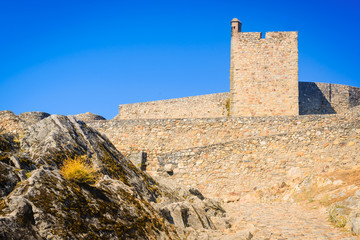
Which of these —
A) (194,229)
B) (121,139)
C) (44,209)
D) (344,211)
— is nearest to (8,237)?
(44,209)

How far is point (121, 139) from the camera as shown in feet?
64.7

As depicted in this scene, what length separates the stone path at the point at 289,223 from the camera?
22.1ft

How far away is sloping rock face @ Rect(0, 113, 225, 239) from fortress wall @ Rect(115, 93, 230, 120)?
2261cm

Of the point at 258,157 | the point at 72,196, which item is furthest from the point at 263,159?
the point at 72,196

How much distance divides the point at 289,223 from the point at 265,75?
17.3 meters

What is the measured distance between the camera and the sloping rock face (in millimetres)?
3756

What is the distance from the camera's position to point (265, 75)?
2439 centimetres

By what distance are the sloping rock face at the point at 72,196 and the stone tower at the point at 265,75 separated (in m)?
17.6

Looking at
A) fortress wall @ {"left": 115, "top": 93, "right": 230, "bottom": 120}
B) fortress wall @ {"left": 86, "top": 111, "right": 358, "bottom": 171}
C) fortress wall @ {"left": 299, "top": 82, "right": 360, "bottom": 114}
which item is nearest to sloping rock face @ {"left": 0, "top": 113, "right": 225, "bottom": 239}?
fortress wall @ {"left": 86, "top": 111, "right": 358, "bottom": 171}

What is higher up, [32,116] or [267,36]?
[267,36]

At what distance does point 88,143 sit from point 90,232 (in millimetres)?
2829

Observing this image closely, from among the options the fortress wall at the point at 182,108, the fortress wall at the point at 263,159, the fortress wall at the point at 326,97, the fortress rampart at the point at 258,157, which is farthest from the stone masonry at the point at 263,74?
the fortress wall at the point at 263,159

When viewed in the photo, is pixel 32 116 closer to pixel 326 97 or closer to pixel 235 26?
pixel 235 26

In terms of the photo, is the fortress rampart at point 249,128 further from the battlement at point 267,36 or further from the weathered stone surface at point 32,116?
the weathered stone surface at point 32,116
